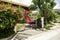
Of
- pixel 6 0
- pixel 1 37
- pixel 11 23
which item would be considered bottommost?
pixel 1 37

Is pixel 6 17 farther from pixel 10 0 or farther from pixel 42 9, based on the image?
pixel 42 9

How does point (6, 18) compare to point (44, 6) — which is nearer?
point (6, 18)

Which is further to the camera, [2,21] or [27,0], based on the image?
[27,0]

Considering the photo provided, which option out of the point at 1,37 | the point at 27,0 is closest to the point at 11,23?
the point at 1,37

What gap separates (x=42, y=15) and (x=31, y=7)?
6.82ft

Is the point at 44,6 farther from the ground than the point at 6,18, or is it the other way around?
the point at 44,6

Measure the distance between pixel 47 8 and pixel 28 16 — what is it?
842 centimetres

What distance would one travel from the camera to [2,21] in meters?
15.1

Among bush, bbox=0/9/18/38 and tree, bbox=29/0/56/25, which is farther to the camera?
tree, bbox=29/0/56/25

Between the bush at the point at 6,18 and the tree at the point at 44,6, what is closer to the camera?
the bush at the point at 6,18

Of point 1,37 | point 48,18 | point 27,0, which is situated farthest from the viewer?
point 27,0

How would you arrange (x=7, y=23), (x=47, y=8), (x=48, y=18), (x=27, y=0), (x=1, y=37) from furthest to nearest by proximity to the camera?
(x=27, y=0) → (x=48, y=18) → (x=47, y=8) → (x=1, y=37) → (x=7, y=23)

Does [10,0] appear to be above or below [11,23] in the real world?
above

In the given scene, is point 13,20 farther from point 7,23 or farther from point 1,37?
point 1,37
